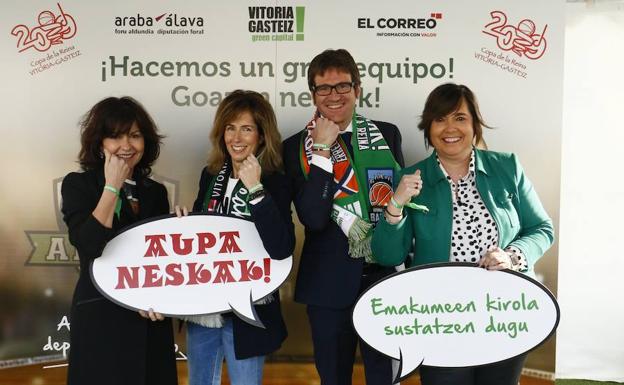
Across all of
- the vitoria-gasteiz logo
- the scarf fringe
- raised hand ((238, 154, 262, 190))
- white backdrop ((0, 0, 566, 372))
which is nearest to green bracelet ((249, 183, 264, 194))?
raised hand ((238, 154, 262, 190))

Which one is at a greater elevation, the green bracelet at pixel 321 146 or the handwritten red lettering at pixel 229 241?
the green bracelet at pixel 321 146

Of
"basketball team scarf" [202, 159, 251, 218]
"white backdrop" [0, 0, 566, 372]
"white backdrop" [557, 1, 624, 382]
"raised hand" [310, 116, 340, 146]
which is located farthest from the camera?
"white backdrop" [557, 1, 624, 382]

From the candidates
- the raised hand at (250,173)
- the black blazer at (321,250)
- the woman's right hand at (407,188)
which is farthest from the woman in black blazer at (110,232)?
the woman's right hand at (407,188)

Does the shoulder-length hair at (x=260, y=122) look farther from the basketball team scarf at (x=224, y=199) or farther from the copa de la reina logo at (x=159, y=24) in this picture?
the copa de la reina logo at (x=159, y=24)

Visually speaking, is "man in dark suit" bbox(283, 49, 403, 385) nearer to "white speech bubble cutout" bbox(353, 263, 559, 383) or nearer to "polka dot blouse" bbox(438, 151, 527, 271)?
"white speech bubble cutout" bbox(353, 263, 559, 383)

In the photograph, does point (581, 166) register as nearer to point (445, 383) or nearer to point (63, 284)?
point (445, 383)

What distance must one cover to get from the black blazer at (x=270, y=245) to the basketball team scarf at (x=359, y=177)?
0.17 m

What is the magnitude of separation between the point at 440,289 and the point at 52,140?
7.97 ft

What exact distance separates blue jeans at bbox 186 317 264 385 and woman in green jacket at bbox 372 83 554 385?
2.25 feet

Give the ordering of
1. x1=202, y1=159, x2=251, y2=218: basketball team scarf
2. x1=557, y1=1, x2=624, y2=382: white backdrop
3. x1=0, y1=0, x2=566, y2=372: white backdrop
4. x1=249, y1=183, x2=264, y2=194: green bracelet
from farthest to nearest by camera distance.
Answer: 1. x1=557, y1=1, x2=624, y2=382: white backdrop
2. x1=0, y1=0, x2=566, y2=372: white backdrop
3. x1=202, y1=159, x2=251, y2=218: basketball team scarf
4. x1=249, y1=183, x2=264, y2=194: green bracelet

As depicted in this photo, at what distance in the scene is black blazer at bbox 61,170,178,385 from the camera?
2312mm

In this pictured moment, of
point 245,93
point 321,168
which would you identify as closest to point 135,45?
point 245,93

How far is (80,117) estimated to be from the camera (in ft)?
11.7

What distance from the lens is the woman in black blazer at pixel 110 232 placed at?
2314 mm
